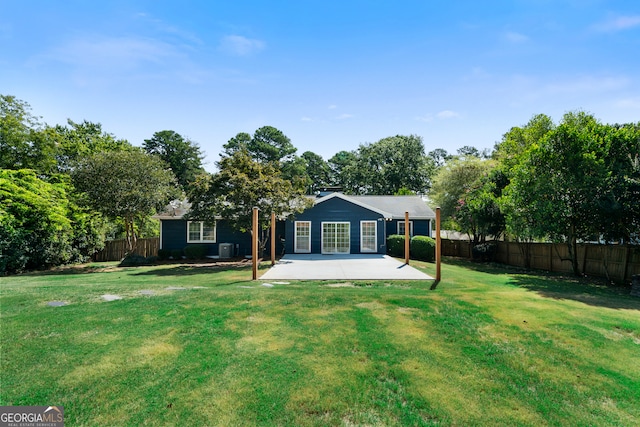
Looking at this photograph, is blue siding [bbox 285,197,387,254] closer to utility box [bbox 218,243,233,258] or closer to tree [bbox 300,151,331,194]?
utility box [bbox 218,243,233,258]

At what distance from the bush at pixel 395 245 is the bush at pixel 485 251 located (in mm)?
5224

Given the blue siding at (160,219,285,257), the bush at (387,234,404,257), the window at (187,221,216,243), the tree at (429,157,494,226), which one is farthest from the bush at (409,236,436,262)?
the window at (187,221,216,243)

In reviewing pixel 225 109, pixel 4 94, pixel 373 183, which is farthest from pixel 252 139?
pixel 225 109

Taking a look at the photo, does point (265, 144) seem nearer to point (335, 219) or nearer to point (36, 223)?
point (335, 219)

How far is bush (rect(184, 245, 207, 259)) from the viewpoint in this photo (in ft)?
63.3

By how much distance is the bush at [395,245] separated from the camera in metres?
19.2

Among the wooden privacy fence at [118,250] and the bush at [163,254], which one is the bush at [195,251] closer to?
the bush at [163,254]

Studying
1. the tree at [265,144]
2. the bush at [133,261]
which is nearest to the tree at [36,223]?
the bush at [133,261]

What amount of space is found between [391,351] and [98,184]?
17.4 m

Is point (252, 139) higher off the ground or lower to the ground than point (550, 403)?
higher

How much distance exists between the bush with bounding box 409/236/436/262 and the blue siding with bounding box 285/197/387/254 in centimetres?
176

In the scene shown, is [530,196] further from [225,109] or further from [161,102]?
[161,102]

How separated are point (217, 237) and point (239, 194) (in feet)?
22.2

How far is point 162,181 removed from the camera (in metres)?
17.9
